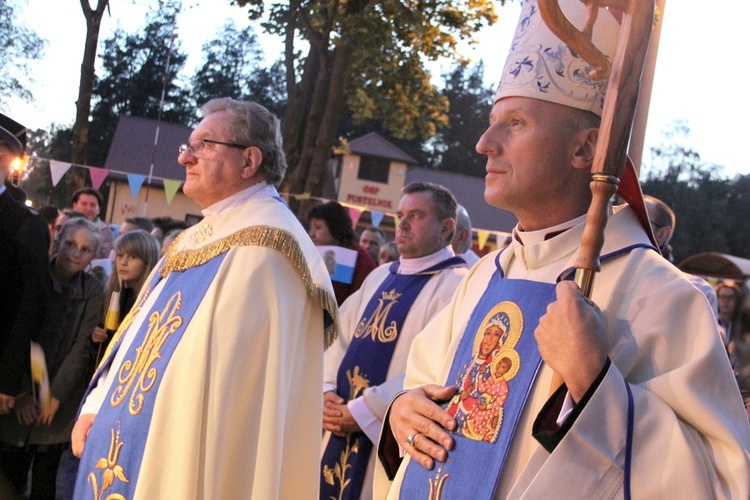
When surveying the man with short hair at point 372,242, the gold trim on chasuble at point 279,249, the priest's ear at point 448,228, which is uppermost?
the priest's ear at point 448,228

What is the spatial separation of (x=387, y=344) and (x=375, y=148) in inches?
1537

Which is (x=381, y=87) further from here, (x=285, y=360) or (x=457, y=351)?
(x=457, y=351)

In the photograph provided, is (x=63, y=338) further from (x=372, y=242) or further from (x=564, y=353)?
(x=564, y=353)

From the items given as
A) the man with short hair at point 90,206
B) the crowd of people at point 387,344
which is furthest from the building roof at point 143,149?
the crowd of people at point 387,344

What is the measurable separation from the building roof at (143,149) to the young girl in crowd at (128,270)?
32.7 m

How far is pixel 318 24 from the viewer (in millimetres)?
14375

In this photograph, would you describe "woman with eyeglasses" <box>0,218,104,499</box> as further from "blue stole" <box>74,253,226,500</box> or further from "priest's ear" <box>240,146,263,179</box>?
"priest's ear" <box>240,146,263,179</box>

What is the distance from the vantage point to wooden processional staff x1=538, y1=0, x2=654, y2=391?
204cm

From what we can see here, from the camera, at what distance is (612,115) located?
2.10 m

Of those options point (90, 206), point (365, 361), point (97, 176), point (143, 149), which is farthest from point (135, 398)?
point (143, 149)

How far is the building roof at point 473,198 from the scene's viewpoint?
150ft

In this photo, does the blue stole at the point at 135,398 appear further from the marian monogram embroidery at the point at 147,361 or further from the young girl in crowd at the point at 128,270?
the young girl in crowd at the point at 128,270

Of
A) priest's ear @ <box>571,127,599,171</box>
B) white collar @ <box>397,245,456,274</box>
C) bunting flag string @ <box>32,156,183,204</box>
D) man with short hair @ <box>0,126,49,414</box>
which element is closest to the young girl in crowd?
man with short hair @ <box>0,126,49,414</box>

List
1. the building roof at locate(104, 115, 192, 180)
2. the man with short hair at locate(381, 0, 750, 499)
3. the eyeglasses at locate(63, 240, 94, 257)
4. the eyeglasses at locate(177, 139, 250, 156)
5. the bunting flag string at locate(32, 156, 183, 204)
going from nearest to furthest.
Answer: the man with short hair at locate(381, 0, 750, 499), the eyeglasses at locate(177, 139, 250, 156), the eyeglasses at locate(63, 240, 94, 257), the bunting flag string at locate(32, 156, 183, 204), the building roof at locate(104, 115, 192, 180)
